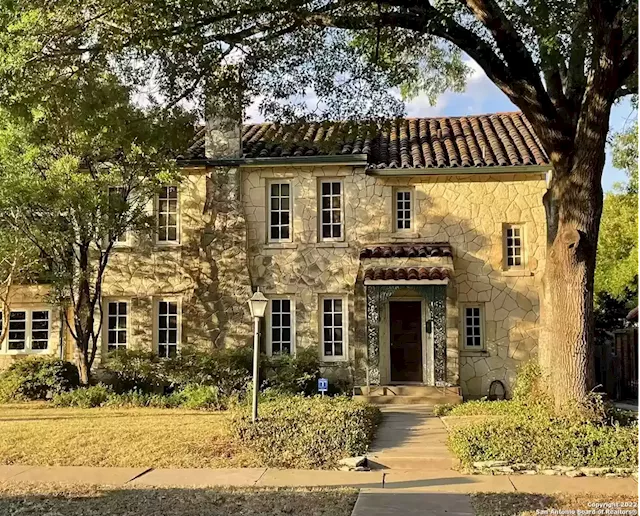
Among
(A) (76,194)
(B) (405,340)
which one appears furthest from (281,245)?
(A) (76,194)

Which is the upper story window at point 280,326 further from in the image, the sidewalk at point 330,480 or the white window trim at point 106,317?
the sidewalk at point 330,480

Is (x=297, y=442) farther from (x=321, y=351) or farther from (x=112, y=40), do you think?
(x=321, y=351)

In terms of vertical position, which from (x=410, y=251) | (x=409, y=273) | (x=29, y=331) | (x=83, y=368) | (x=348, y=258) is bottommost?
(x=83, y=368)

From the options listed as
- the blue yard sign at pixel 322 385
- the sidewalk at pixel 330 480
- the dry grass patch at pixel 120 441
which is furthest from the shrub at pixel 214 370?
the sidewalk at pixel 330 480

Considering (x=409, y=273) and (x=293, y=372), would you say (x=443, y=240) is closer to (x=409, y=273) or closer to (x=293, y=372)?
(x=409, y=273)

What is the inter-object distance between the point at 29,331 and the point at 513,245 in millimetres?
13721

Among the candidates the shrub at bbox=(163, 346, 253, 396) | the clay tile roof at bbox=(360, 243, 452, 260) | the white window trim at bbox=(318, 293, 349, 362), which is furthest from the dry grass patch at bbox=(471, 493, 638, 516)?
the white window trim at bbox=(318, 293, 349, 362)

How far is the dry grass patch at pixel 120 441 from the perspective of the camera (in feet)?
34.1

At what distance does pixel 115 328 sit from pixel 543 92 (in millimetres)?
13881

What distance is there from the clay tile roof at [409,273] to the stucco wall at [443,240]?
0.95 m

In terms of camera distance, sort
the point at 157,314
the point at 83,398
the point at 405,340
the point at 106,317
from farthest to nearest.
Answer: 1. the point at 106,317
2. the point at 157,314
3. the point at 405,340
4. the point at 83,398

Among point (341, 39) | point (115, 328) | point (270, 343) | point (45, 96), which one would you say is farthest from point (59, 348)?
point (341, 39)

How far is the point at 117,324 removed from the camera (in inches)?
789

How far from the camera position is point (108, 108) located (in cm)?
1238
